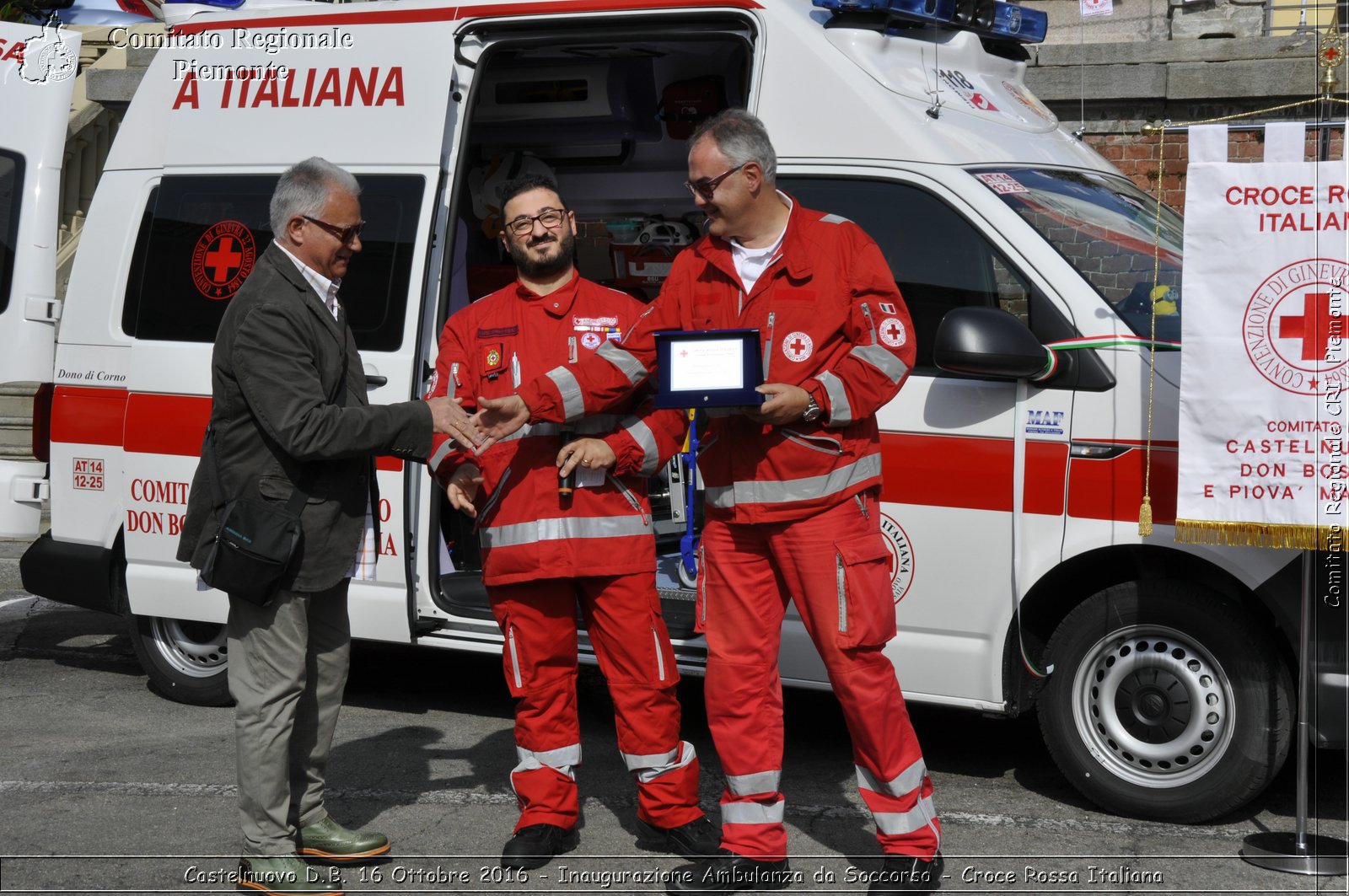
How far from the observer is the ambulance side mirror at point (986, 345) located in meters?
4.46

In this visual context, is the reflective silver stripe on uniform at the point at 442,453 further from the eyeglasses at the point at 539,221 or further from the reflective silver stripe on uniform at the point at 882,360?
the reflective silver stripe on uniform at the point at 882,360

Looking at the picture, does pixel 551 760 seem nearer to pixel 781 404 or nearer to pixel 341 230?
pixel 781 404

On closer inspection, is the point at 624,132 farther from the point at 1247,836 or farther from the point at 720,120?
the point at 1247,836

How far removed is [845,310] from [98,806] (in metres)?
2.87

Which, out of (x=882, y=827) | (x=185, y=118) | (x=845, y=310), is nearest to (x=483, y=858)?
(x=882, y=827)

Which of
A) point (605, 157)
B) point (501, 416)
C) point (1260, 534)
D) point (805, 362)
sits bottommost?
point (1260, 534)

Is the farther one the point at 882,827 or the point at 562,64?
the point at 562,64

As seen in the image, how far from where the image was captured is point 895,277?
4934 millimetres

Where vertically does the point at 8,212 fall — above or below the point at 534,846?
above

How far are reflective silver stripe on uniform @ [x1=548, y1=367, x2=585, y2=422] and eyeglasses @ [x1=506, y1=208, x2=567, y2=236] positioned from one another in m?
0.46

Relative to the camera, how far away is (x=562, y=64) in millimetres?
7203

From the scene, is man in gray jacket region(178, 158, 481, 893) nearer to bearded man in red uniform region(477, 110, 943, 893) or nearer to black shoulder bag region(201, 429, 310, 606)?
black shoulder bag region(201, 429, 310, 606)

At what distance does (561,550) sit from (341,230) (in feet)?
3.53

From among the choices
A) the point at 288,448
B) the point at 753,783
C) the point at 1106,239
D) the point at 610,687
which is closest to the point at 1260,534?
the point at 1106,239
